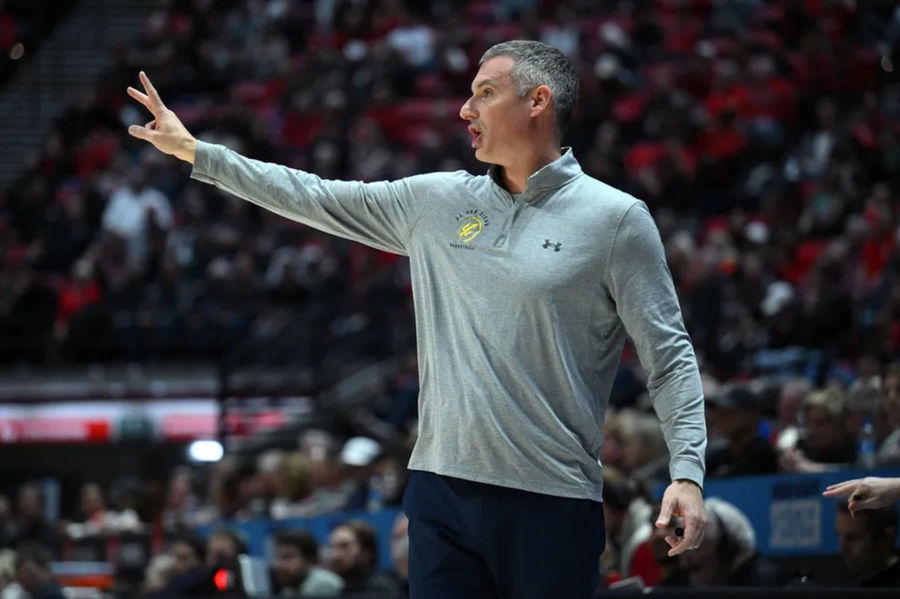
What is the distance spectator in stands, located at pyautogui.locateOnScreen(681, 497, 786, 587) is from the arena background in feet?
2.50

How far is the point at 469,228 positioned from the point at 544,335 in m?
0.34

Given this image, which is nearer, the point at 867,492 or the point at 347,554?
the point at 867,492

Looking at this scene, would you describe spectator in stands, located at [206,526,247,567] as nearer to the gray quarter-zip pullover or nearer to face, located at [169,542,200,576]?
face, located at [169,542,200,576]

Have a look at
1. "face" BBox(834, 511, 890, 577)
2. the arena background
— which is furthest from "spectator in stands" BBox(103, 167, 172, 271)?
"face" BBox(834, 511, 890, 577)

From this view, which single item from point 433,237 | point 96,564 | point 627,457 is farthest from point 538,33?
point 433,237

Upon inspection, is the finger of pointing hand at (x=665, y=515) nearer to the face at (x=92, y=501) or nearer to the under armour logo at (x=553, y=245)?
the under armour logo at (x=553, y=245)

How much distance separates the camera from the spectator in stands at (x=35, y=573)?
9.49 meters

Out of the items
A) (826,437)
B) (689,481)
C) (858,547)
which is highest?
(826,437)

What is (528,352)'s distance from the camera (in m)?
3.41

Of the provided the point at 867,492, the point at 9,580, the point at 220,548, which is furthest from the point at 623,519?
the point at 9,580

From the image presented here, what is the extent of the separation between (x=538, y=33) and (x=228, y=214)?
4.46m

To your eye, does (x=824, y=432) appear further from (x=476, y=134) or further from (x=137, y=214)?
(x=137, y=214)

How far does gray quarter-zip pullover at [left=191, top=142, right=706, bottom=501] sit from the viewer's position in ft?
11.1

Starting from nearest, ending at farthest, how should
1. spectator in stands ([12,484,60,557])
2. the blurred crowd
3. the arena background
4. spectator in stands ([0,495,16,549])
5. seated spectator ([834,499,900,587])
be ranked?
seated spectator ([834,499,900,587]) → the arena background → spectator in stands ([0,495,16,549]) → spectator in stands ([12,484,60,557]) → the blurred crowd
